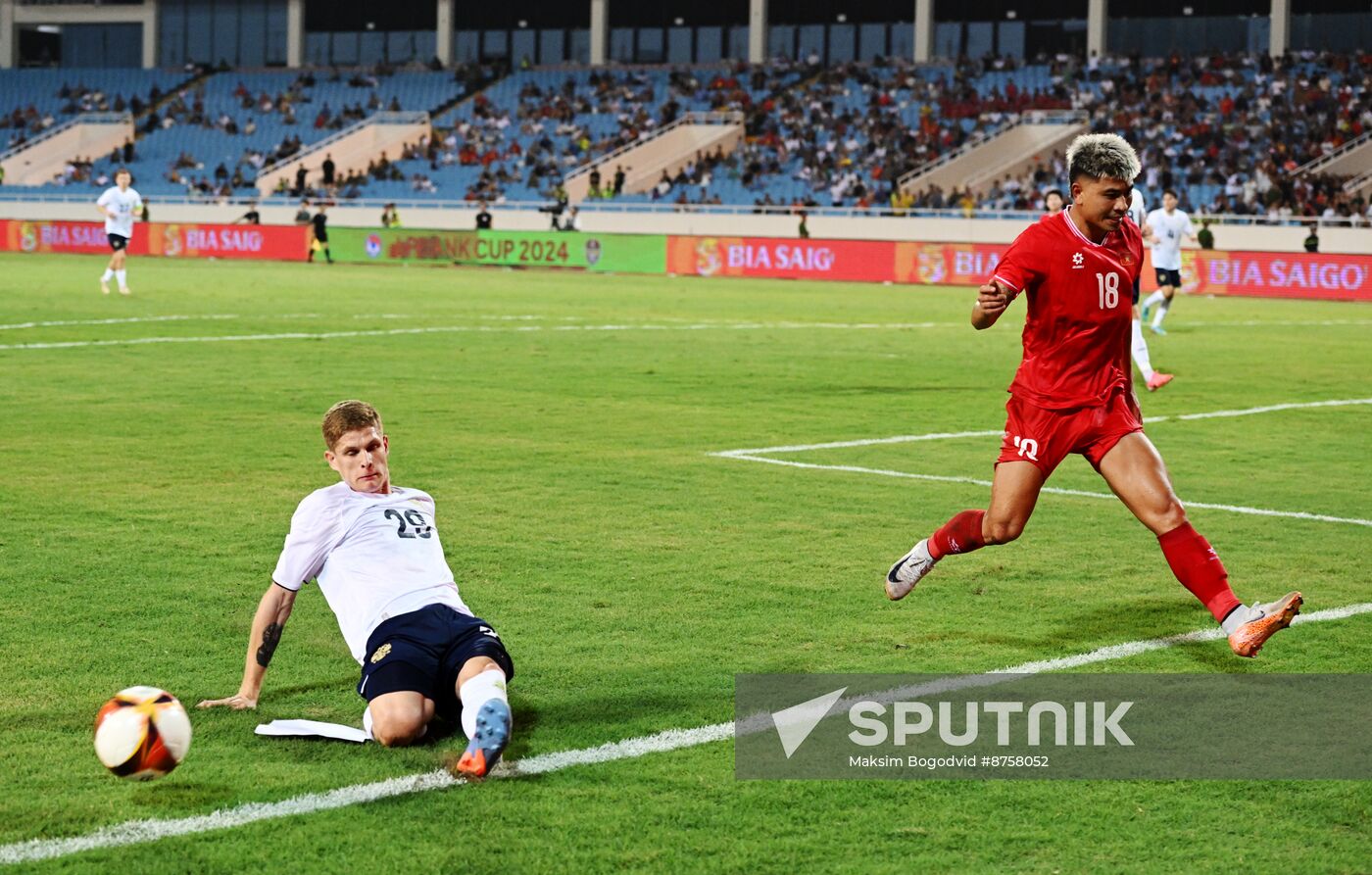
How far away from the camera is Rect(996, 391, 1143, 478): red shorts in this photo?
691 centimetres

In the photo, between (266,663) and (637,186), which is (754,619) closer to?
(266,663)

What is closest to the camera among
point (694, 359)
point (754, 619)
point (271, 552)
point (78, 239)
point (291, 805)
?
point (291, 805)

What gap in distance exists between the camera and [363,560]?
19.1 feet

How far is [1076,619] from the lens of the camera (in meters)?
7.30

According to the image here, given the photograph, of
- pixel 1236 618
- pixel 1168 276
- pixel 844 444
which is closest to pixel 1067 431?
pixel 1236 618

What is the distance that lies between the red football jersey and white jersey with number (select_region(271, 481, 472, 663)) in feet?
8.37

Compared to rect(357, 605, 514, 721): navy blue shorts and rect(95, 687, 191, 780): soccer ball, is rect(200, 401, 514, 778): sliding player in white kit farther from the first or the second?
rect(95, 687, 191, 780): soccer ball

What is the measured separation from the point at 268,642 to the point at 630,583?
2.49 m

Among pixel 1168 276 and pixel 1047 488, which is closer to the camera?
pixel 1047 488

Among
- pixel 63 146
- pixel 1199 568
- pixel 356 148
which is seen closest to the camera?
pixel 1199 568

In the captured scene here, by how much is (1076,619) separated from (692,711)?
7.34 feet

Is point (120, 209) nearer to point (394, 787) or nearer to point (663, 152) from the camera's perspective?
point (394, 787)

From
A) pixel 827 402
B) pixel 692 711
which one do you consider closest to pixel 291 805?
pixel 692 711

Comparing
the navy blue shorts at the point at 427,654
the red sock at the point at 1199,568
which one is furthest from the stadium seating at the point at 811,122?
the navy blue shorts at the point at 427,654
